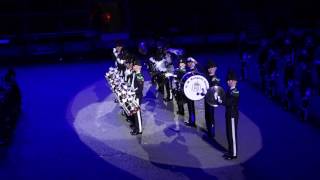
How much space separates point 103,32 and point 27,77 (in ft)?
23.3

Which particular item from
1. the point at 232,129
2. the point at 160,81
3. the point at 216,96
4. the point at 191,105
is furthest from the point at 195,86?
the point at 160,81

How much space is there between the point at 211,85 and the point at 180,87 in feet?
4.98

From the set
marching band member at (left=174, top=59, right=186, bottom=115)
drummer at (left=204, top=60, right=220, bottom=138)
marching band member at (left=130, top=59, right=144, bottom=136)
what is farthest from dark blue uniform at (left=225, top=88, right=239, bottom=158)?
marching band member at (left=130, top=59, right=144, bottom=136)

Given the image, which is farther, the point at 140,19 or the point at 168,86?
the point at 140,19

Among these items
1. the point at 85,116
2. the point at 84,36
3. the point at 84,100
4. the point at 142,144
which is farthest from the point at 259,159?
the point at 84,36

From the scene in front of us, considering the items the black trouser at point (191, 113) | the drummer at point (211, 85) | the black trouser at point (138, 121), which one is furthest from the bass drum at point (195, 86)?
the black trouser at point (138, 121)

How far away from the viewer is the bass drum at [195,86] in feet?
39.0

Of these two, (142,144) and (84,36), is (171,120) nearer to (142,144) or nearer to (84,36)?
(142,144)

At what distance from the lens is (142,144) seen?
12781 mm

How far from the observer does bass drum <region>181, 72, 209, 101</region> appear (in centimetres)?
1190

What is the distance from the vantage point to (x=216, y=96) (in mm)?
11203

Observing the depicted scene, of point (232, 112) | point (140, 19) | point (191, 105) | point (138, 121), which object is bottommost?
point (138, 121)

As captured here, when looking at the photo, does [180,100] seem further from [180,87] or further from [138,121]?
[138,121]

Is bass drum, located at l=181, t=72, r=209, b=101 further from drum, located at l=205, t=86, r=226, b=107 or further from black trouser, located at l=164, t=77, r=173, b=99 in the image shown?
black trouser, located at l=164, t=77, r=173, b=99
